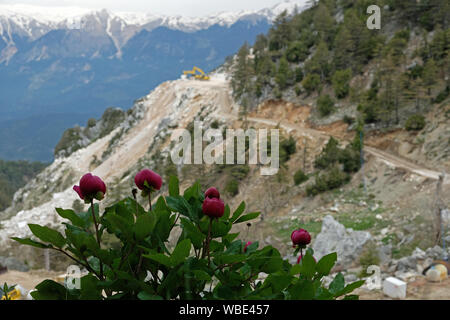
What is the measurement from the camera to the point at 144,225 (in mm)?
1200

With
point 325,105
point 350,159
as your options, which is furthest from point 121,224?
point 325,105

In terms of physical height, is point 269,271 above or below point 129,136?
above

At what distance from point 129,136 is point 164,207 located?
174 feet

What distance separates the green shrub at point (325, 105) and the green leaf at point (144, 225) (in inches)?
1136

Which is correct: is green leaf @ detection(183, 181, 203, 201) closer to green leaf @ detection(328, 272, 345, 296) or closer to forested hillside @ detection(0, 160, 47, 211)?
green leaf @ detection(328, 272, 345, 296)

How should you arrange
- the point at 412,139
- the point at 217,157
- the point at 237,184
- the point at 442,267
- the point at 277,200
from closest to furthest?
the point at 442,267, the point at 412,139, the point at 277,200, the point at 237,184, the point at 217,157

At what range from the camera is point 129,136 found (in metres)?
52.6

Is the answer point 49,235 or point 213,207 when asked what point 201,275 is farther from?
point 49,235

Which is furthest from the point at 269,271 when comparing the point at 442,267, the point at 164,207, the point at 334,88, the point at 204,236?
the point at 334,88

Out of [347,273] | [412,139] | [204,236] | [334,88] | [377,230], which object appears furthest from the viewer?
[334,88]

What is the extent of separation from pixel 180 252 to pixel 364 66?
110 feet

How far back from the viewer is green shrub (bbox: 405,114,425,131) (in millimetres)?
22031
